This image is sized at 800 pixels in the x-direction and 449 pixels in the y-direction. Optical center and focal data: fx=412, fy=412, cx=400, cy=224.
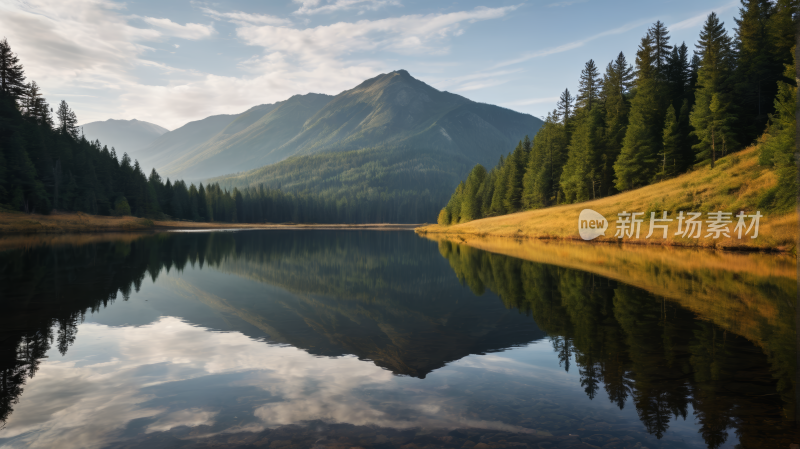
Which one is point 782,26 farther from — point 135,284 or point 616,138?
point 135,284

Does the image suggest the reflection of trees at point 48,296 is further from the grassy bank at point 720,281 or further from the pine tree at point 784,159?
the pine tree at point 784,159

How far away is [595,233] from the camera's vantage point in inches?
2296

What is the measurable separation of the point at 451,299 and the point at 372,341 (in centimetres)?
781

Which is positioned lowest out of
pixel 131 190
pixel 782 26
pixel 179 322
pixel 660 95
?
pixel 179 322

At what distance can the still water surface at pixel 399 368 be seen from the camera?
6.70m

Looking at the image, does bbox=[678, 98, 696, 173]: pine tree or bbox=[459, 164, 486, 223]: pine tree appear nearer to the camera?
bbox=[678, 98, 696, 173]: pine tree

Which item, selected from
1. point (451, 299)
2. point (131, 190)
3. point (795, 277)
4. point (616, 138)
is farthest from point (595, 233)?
point (131, 190)

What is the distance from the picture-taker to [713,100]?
6134 cm

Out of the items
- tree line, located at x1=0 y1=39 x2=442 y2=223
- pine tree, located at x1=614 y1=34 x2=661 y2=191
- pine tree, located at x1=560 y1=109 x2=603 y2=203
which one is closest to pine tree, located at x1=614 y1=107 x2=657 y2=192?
pine tree, located at x1=614 y1=34 x2=661 y2=191

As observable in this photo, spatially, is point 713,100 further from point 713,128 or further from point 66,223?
point 66,223
